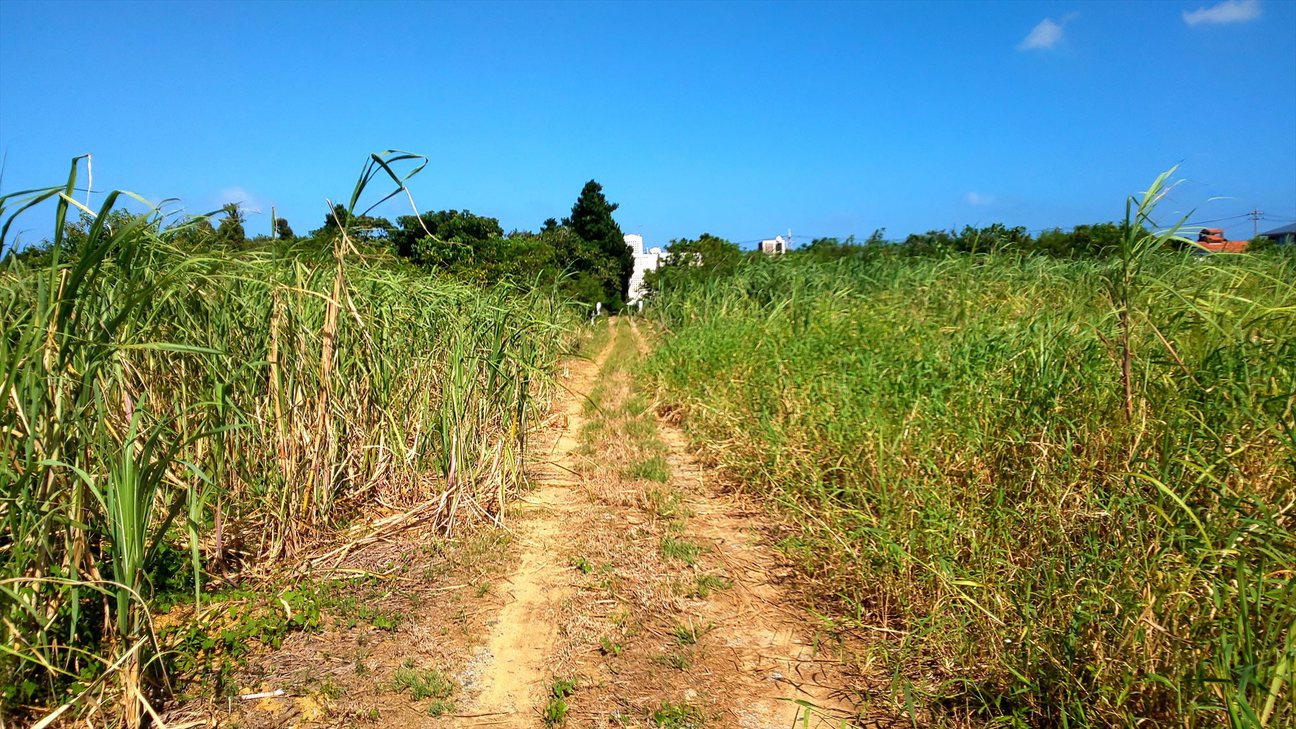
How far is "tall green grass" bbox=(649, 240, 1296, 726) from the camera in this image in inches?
83.4

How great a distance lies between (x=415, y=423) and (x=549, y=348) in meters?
1.88

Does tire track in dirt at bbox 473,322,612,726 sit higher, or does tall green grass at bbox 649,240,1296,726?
tall green grass at bbox 649,240,1296,726

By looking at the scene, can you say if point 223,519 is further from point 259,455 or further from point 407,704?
point 407,704

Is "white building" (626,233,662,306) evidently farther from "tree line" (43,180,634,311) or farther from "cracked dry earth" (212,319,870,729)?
"cracked dry earth" (212,319,870,729)

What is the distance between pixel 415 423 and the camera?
429 centimetres

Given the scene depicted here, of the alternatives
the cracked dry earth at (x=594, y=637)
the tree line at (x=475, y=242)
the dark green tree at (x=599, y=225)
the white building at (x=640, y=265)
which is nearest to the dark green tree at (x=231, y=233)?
the tree line at (x=475, y=242)

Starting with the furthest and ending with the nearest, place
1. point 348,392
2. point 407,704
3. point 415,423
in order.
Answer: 1. point 415,423
2. point 348,392
3. point 407,704

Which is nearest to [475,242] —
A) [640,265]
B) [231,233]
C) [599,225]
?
[231,233]

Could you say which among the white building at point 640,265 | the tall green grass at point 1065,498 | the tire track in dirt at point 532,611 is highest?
the white building at point 640,265

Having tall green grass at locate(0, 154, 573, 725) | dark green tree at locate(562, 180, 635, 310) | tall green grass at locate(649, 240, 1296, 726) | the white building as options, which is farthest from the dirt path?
dark green tree at locate(562, 180, 635, 310)

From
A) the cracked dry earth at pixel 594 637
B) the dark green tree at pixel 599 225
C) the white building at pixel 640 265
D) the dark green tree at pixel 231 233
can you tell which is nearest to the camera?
the cracked dry earth at pixel 594 637

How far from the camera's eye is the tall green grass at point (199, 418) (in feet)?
7.02

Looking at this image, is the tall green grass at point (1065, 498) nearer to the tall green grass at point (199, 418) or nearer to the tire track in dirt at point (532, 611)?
the tire track in dirt at point (532, 611)

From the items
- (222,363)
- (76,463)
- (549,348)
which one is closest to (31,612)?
(76,463)
